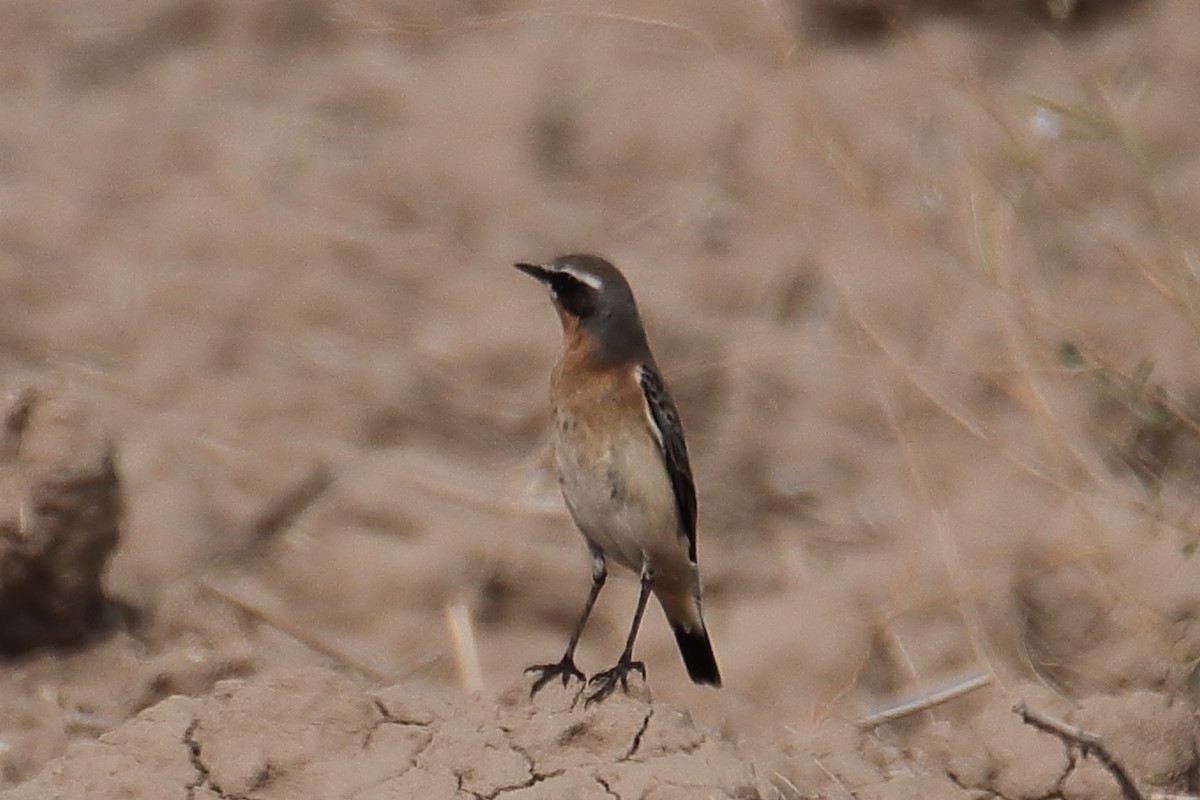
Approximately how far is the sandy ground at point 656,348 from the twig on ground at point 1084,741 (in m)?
0.09

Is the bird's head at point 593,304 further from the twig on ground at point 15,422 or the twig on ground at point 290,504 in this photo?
the twig on ground at point 290,504

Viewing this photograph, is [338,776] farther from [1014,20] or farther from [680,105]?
[1014,20]

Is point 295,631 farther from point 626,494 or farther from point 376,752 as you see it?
point 376,752

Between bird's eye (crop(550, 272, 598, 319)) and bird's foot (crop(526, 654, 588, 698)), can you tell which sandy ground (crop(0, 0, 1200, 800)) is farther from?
bird's eye (crop(550, 272, 598, 319))

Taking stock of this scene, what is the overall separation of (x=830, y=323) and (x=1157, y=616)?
316 centimetres

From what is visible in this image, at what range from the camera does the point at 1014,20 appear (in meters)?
12.0

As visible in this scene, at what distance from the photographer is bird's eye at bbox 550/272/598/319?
6922 millimetres

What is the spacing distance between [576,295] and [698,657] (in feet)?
3.96

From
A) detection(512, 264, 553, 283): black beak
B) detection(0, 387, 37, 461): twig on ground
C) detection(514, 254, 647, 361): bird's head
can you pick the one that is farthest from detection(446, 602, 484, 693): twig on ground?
detection(0, 387, 37, 461): twig on ground

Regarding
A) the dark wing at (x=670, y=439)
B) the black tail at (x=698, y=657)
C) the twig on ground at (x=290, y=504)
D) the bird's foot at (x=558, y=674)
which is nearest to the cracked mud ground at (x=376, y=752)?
the bird's foot at (x=558, y=674)

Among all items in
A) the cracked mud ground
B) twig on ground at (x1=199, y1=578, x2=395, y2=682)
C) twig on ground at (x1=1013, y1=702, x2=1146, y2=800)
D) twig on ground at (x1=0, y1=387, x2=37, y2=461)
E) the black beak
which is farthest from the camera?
twig on ground at (x1=199, y1=578, x2=395, y2=682)

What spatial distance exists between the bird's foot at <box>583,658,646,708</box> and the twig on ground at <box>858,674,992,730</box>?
4.17 ft

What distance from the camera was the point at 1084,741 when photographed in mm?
5520

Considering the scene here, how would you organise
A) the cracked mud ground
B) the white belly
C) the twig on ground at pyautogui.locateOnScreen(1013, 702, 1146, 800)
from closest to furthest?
the cracked mud ground → the twig on ground at pyautogui.locateOnScreen(1013, 702, 1146, 800) → the white belly
